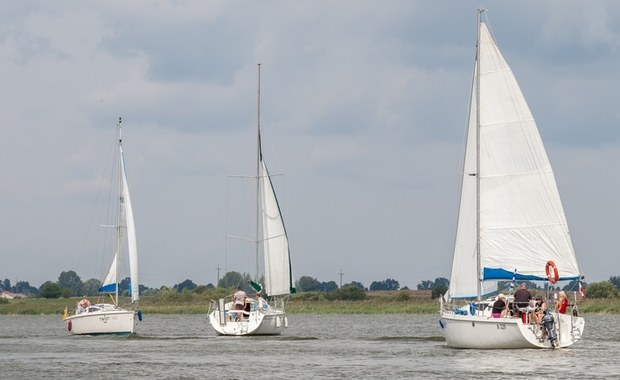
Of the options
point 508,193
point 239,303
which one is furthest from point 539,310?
point 239,303

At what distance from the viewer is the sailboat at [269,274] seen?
69.4 meters

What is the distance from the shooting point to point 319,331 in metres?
83.0

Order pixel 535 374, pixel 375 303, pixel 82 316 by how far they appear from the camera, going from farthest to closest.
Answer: pixel 375 303 → pixel 82 316 → pixel 535 374

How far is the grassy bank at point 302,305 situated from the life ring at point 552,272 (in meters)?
60.1

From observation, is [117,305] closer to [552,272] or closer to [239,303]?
[239,303]

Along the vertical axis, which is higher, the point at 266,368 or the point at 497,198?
the point at 497,198

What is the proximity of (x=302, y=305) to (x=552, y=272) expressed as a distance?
88185 millimetres

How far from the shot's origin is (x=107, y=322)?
73.7m

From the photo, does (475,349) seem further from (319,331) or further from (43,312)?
(43,312)

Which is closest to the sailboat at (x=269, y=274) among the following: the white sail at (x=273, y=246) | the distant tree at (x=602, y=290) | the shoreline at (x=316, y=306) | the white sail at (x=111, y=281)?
the white sail at (x=273, y=246)

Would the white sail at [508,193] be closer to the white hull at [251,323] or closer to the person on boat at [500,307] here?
the person on boat at [500,307]

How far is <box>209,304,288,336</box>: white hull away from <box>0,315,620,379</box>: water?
0.59 m

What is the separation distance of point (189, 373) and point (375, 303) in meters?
90.2

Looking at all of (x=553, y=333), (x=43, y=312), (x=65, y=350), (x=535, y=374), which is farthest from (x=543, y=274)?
(x=43, y=312)
